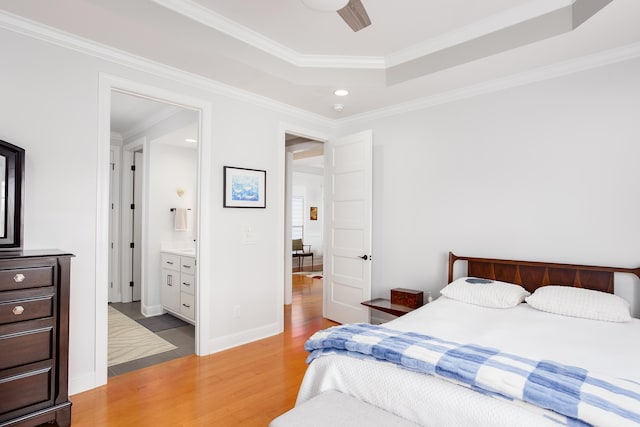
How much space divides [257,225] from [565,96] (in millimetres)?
3018

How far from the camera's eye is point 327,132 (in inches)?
177

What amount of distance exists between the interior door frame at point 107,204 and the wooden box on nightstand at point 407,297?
1.87m

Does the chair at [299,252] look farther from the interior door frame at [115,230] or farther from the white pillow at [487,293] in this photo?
the white pillow at [487,293]

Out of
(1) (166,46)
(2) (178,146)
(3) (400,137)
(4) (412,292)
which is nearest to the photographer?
(1) (166,46)

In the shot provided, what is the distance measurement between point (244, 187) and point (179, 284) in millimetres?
1642

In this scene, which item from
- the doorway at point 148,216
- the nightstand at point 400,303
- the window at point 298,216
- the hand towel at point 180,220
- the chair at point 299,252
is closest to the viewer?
the nightstand at point 400,303

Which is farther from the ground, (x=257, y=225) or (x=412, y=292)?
(x=257, y=225)

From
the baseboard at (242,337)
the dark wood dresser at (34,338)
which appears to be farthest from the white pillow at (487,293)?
the dark wood dresser at (34,338)

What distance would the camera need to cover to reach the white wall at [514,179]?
2.68m

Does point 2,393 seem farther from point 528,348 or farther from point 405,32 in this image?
point 405,32

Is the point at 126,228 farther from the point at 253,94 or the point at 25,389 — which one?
the point at 25,389

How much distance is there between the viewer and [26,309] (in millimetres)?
2016

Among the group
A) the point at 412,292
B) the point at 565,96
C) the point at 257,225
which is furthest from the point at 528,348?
the point at 257,225

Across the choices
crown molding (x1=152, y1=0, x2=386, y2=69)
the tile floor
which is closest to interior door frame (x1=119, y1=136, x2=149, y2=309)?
the tile floor
